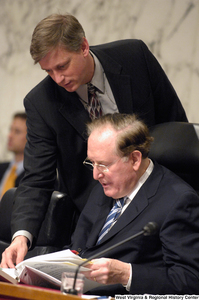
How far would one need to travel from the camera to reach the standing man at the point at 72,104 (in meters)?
1.95

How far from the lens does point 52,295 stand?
1.10 m

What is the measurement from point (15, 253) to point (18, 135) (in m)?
2.45

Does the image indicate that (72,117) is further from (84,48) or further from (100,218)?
(100,218)

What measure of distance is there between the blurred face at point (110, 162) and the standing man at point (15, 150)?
242 cm

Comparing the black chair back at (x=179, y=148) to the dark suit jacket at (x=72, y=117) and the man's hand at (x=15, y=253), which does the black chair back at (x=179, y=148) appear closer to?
the dark suit jacket at (x=72, y=117)

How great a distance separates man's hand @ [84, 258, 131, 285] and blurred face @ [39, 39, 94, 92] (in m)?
0.88

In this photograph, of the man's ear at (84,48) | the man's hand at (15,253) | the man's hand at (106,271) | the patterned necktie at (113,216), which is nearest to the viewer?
the man's hand at (106,271)

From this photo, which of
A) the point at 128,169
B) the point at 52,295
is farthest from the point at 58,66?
the point at 52,295

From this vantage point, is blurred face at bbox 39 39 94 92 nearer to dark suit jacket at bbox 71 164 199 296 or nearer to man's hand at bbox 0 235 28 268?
dark suit jacket at bbox 71 164 199 296

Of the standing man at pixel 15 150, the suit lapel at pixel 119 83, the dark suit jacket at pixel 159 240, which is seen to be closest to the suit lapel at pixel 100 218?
the dark suit jacket at pixel 159 240

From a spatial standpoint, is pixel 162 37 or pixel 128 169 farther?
pixel 162 37

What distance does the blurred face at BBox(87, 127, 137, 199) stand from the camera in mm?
1772

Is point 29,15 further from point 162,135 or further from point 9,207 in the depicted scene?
point 162,135

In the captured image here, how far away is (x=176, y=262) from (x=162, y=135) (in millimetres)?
668
